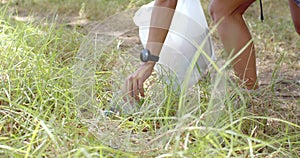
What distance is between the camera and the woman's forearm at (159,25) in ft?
6.72

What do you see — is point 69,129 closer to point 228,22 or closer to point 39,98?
point 39,98

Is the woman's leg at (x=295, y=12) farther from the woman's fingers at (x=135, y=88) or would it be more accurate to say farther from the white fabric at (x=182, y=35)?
the woman's fingers at (x=135, y=88)

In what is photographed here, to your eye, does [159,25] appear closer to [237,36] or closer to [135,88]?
[135,88]

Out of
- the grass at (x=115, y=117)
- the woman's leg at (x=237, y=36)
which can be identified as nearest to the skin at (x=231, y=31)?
the woman's leg at (x=237, y=36)

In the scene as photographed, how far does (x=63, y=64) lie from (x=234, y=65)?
0.83 metres

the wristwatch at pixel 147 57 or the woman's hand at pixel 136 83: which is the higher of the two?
the wristwatch at pixel 147 57

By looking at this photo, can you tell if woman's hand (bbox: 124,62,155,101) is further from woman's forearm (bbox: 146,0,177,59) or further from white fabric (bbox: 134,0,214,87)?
white fabric (bbox: 134,0,214,87)

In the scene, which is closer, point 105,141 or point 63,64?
point 105,141

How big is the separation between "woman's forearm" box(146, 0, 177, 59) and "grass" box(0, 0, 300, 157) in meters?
0.16

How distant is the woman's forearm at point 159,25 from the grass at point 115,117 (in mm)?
159

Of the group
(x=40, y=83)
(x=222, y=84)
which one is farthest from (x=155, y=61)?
(x=40, y=83)

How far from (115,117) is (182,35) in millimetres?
582

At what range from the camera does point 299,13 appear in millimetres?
2244

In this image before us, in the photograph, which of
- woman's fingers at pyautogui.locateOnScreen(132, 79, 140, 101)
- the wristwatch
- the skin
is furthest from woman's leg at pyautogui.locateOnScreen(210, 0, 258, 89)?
woman's fingers at pyautogui.locateOnScreen(132, 79, 140, 101)
